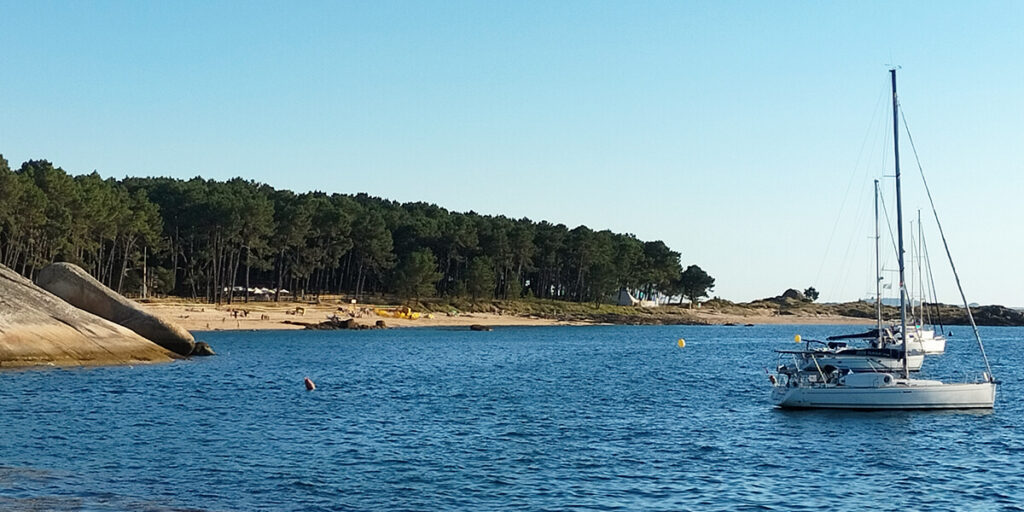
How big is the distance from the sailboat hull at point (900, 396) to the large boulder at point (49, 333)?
121 ft

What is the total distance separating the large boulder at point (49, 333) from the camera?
2042 inches

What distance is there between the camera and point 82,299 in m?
62.2

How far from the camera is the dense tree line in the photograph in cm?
10819

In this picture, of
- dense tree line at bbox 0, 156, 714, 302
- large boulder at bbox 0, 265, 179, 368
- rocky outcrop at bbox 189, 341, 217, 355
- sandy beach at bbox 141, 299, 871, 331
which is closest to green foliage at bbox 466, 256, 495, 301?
dense tree line at bbox 0, 156, 714, 302

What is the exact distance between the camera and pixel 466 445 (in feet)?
113

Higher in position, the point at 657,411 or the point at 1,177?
the point at 1,177

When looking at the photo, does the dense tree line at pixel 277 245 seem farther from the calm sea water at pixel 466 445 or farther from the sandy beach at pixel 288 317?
the calm sea water at pixel 466 445

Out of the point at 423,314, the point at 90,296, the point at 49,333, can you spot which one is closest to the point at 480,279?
the point at 423,314

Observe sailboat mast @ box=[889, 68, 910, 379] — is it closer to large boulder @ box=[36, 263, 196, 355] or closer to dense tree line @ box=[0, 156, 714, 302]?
large boulder @ box=[36, 263, 196, 355]

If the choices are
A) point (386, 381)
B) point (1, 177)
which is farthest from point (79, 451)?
point (1, 177)

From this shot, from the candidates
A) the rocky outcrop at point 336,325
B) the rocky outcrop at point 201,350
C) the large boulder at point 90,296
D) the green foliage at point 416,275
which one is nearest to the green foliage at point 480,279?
the green foliage at point 416,275

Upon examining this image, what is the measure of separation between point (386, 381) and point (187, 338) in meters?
17.1

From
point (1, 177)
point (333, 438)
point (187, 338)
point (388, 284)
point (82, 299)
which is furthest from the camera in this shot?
point (388, 284)

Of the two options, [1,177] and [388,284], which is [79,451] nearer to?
[1,177]
